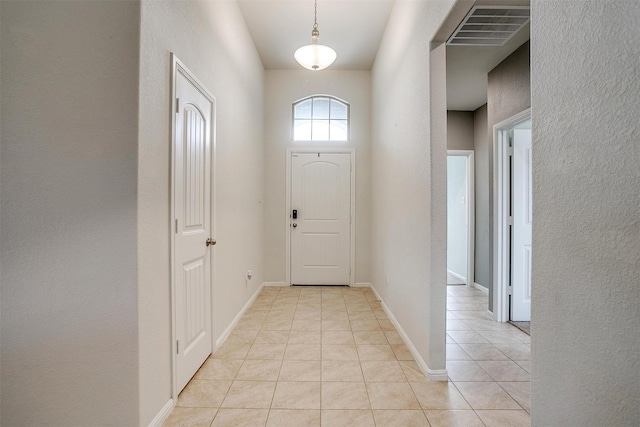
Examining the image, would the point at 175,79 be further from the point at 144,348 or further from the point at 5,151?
the point at 144,348

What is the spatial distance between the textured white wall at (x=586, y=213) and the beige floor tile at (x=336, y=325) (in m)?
1.99

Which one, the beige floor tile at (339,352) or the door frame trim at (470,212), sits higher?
the door frame trim at (470,212)

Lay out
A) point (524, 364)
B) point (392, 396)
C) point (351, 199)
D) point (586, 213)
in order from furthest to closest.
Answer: point (351, 199), point (524, 364), point (392, 396), point (586, 213)

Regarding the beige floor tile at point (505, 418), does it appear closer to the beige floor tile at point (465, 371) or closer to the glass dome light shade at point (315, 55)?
the beige floor tile at point (465, 371)

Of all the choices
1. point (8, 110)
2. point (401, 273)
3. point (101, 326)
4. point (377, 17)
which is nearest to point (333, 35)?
point (377, 17)

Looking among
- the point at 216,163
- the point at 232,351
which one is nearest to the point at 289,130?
the point at 216,163

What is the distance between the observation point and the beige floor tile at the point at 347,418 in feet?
5.35

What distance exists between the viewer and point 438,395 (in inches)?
74.4

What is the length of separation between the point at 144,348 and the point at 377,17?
12.0ft

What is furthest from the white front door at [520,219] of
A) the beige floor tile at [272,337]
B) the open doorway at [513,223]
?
the beige floor tile at [272,337]

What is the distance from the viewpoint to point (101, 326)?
54.7 inches

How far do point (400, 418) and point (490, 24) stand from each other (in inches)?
99.4

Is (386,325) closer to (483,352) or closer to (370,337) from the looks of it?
(370,337)

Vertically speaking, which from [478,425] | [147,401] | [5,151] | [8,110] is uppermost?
[8,110]
